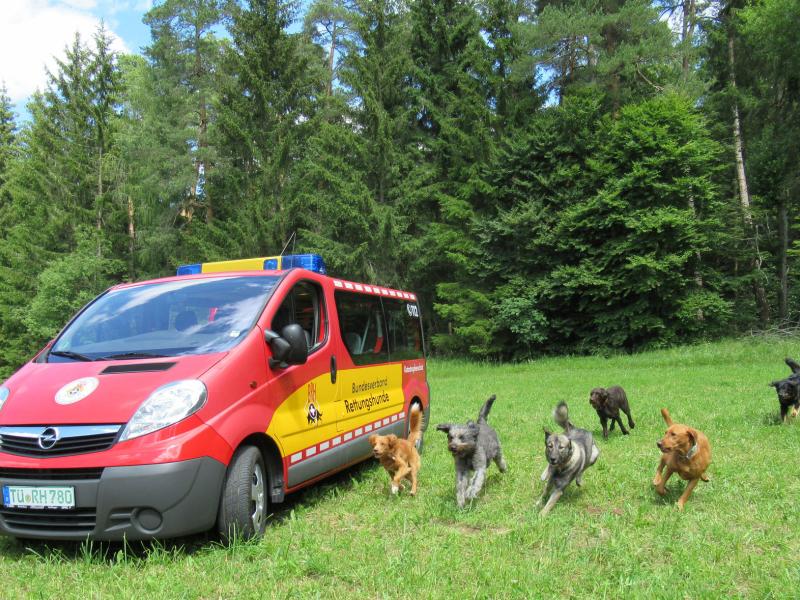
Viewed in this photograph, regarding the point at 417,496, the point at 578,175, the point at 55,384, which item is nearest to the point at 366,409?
the point at 417,496

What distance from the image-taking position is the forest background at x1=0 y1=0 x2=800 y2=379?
80.9 ft

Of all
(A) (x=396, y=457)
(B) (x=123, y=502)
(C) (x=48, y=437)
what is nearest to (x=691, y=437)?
(A) (x=396, y=457)

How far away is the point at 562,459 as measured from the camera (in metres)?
4.80

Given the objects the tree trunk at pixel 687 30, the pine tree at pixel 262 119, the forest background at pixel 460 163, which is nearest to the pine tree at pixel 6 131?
the forest background at pixel 460 163

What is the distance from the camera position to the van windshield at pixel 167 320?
180 inches

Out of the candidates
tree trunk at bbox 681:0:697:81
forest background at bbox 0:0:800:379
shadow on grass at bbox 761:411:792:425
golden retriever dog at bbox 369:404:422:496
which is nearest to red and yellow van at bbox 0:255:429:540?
golden retriever dog at bbox 369:404:422:496

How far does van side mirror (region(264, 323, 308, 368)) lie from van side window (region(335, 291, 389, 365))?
1.47 meters

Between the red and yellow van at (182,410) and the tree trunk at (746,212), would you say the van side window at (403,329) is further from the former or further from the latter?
the tree trunk at (746,212)

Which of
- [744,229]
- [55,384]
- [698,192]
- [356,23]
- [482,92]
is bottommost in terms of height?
[55,384]

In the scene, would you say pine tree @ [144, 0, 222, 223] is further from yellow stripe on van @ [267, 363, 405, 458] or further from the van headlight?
the van headlight

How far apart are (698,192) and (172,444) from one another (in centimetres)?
2602

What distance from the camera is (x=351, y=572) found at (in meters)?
3.71

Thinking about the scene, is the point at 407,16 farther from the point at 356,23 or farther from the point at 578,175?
the point at 578,175

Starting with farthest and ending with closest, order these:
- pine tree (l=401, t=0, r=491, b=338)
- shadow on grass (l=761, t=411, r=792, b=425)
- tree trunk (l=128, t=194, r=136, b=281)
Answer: tree trunk (l=128, t=194, r=136, b=281), pine tree (l=401, t=0, r=491, b=338), shadow on grass (l=761, t=411, r=792, b=425)
